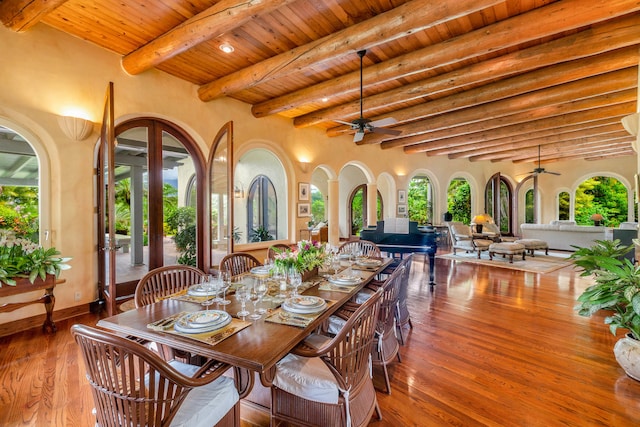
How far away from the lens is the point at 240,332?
66.2 inches

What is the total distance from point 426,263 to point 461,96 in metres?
3.83

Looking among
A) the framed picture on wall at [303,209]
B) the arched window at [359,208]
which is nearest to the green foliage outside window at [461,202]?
the arched window at [359,208]

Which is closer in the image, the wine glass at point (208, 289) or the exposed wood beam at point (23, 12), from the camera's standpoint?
the wine glass at point (208, 289)

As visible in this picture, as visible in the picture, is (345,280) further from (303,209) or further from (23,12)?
(303,209)

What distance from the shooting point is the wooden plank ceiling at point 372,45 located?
2.99m

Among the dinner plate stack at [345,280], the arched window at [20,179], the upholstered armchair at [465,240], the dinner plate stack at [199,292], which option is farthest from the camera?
the upholstered armchair at [465,240]

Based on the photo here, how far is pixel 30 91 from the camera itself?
3424mm

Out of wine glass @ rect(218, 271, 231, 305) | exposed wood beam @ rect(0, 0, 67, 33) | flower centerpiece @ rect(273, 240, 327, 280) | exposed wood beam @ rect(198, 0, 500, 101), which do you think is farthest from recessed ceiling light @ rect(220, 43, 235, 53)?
wine glass @ rect(218, 271, 231, 305)

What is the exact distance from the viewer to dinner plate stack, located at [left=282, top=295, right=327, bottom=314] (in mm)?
1954

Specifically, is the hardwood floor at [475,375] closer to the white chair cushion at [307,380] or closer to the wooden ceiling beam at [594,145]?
the white chair cushion at [307,380]

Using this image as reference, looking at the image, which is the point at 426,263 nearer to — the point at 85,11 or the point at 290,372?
the point at 290,372

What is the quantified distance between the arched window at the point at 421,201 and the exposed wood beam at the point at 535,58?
7216mm

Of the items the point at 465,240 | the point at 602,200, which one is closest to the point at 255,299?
the point at 465,240

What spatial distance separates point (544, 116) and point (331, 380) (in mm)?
6845
